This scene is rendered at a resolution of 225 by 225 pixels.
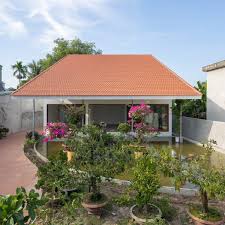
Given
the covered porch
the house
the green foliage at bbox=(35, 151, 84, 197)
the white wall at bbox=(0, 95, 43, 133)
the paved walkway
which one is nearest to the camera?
the green foliage at bbox=(35, 151, 84, 197)

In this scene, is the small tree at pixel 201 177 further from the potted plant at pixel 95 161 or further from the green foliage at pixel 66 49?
the green foliage at pixel 66 49

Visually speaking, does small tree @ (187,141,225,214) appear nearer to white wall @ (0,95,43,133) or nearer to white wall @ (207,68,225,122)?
white wall @ (207,68,225,122)

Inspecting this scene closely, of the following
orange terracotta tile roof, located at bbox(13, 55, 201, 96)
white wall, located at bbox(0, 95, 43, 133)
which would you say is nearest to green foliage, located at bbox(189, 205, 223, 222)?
orange terracotta tile roof, located at bbox(13, 55, 201, 96)

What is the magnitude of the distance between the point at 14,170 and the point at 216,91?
1504 centimetres

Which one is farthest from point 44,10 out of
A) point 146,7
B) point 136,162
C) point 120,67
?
point 120,67

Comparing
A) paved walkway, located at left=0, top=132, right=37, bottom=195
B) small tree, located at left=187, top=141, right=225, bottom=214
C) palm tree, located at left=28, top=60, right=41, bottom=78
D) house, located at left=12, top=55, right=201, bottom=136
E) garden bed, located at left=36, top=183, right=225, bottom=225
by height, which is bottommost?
garden bed, located at left=36, top=183, right=225, bottom=225

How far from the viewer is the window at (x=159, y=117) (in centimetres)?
2002

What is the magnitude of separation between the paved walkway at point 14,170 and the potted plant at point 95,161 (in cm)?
272

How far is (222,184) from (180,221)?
1.62m

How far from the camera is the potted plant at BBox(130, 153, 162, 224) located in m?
6.13

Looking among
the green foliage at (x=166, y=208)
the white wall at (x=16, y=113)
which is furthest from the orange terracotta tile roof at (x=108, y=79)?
the green foliage at (x=166, y=208)

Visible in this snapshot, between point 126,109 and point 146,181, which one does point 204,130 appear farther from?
point 146,181

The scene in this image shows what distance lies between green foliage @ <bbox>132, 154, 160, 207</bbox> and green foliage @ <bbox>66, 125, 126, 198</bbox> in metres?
0.63

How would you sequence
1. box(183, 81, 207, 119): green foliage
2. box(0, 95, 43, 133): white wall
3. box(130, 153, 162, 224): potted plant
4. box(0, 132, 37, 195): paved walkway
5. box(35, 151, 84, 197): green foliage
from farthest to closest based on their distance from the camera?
1. box(183, 81, 207, 119): green foliage
2. box(0, 95, 43, 133): white wall
3. box(0, 132, 37, 195): paved walkway
4. box(35, 151, 84, 197): green foliage
5. box(130, 153, 162, 224): potted plant
